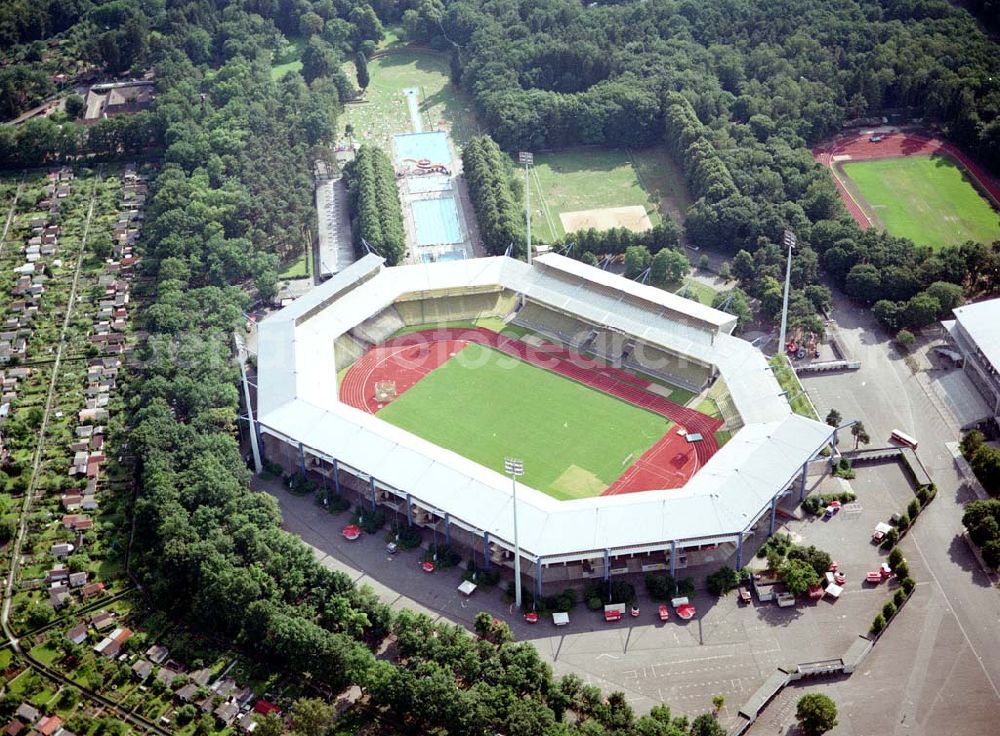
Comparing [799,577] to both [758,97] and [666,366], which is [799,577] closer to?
[666,366]

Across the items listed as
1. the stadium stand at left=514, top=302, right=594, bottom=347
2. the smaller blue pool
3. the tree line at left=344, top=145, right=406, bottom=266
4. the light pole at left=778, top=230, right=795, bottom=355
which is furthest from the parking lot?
the smaller blue pool

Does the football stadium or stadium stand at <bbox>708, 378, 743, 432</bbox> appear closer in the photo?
the football stadium

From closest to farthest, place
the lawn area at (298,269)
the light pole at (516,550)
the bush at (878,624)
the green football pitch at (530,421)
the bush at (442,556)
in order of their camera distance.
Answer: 1. the light pole at (516,550)
2. the bush at (878,624)
3. the bush at (442,556)
4. the green football pitch at (530,421)
5. the lawn area at (298,269)

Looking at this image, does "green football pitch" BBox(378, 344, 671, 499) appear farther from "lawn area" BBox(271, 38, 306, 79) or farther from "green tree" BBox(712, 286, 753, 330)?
"lawn area" BBox(271, 38, 306, 79)

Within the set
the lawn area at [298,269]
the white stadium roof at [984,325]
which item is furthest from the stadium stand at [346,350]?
the white stadium roof at [984,325]

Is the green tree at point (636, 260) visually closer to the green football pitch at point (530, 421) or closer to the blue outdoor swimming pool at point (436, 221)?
the green football pitch at point (530, 421)

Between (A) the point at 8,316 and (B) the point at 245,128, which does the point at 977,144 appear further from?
(A) the point at 8,316

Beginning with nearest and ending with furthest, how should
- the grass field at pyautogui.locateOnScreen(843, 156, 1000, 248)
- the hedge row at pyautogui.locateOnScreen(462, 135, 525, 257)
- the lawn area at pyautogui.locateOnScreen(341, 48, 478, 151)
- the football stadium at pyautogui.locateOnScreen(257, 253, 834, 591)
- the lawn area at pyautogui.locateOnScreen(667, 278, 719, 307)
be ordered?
the football stadium at pyautogui.locateOnScreen(257, 253, 834, 591)
the lawn area at pyautogui.locateOnScreen(667, 278, 719, 307)
the hedge row at pyautogui.locateOnScreen(462, 135, 525, 257)
the grass field at pyautogui.locateOnScreen(843, 156, 1000, 248)
the lawn area at pyautogui.locateOnScreen(341, 48, 478, 151)
